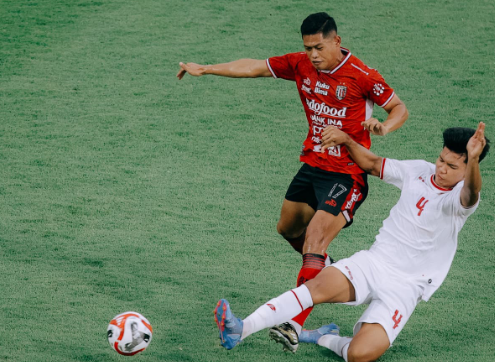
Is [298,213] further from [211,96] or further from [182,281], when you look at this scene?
[211,96]

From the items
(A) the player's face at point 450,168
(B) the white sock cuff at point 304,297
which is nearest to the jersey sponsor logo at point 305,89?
(A) the player's face at point 450,168

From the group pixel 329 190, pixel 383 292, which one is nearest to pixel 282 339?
pixel 383 292

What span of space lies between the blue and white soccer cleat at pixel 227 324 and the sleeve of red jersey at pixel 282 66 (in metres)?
2.03

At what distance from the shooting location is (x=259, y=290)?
564cm

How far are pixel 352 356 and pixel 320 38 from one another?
7.04 ft

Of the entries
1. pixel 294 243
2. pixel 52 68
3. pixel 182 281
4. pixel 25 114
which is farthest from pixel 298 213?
pixel 52 68

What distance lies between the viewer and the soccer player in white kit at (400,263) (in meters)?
4.48

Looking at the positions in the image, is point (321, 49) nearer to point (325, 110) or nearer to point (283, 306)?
point (325, 110)

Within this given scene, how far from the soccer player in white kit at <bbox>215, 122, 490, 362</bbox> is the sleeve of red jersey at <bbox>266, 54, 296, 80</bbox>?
78cm

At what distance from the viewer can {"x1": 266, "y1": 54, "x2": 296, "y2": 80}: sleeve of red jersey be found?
5.47 meters

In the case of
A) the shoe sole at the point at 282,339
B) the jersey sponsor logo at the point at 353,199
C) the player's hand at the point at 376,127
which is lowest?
the shoe sole at the point at 282,339

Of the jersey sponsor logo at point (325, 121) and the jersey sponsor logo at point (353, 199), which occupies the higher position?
the jersey sponsor logo at point (325, 121)

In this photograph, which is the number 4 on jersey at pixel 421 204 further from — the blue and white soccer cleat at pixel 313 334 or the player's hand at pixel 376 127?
the blue and white soccer cleat at pixel 313 334

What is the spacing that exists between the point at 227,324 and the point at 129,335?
2.12ft
